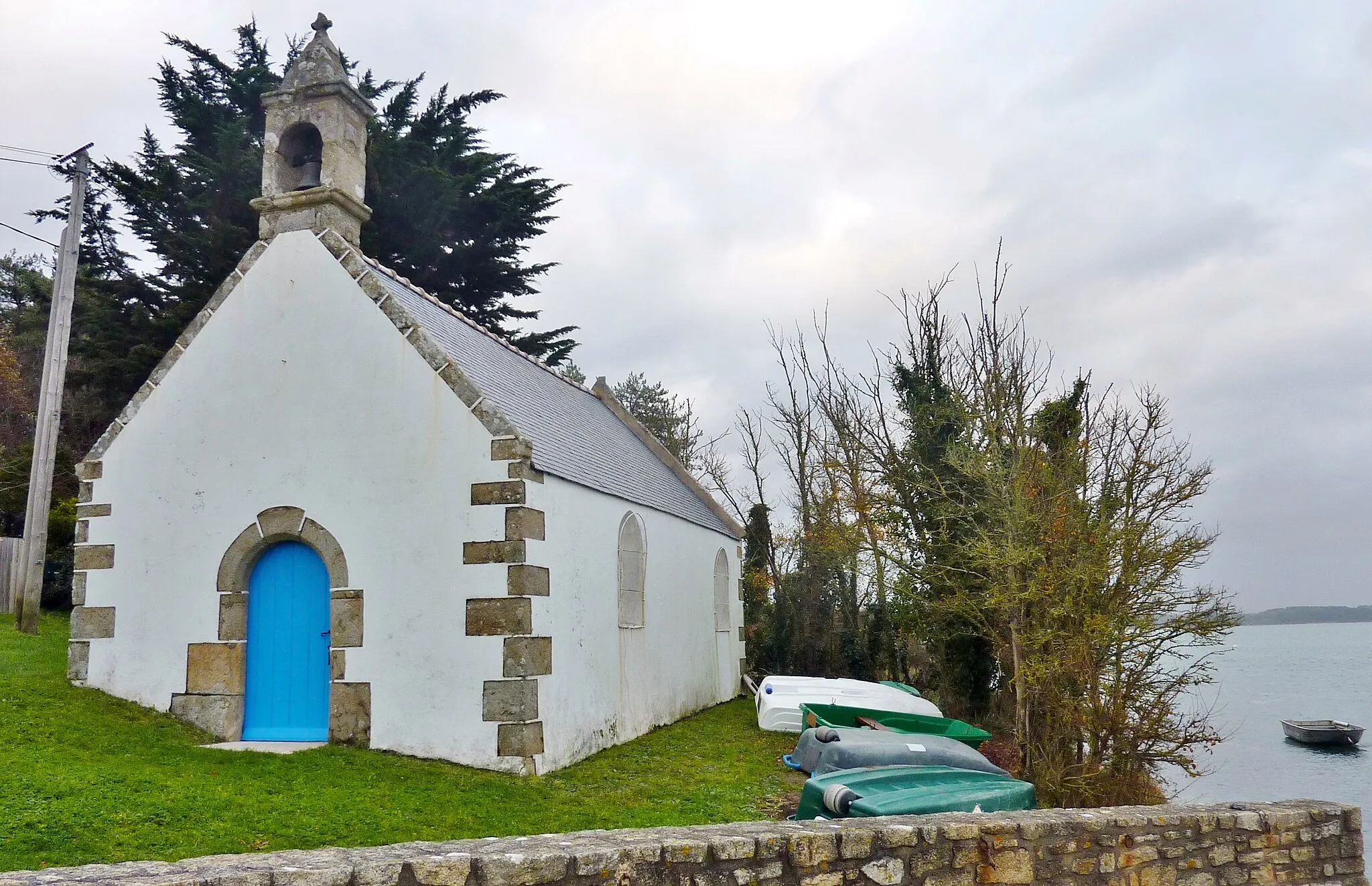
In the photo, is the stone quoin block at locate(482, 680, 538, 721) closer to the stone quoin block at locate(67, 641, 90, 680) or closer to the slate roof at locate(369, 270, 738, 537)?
the slate roof at locate(369, 270, 738, 537)

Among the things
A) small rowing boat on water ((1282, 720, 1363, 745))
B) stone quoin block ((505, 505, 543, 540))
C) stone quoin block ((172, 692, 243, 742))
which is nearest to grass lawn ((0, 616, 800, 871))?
stone quoin block ((172, 692, 243, 742))

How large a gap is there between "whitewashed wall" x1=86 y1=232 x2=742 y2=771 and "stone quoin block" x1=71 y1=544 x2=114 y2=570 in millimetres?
97

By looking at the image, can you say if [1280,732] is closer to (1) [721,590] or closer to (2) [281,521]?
(1) [721,590]

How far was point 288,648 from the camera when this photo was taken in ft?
33.3

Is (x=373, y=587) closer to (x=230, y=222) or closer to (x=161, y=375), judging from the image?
(x=161, y=375)

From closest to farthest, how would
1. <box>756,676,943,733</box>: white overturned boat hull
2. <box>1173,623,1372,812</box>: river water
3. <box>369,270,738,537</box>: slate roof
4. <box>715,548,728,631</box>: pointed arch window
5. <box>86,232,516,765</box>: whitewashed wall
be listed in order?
<box>86,232,516,765</box>: whitewashed wall
<box>369,270,738,537</box>: slate roof
<box>756,676,943,733</box>: white overturned boat hull
<box>715,548,728,631</box>: pointed arch window
<box>1173,623,1372,812</box>: river water

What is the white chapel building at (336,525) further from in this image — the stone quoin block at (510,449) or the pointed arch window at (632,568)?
the pointed arch window at (632,568)

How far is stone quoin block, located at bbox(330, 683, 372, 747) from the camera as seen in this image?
9.63 meters

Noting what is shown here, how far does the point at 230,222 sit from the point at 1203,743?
748 inches

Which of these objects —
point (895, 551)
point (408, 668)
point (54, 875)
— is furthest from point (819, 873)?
point (895, 551)

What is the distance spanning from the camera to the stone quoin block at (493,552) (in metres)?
9.45

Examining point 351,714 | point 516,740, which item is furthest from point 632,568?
point 351,714

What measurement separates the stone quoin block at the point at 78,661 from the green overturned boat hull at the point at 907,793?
323 inches

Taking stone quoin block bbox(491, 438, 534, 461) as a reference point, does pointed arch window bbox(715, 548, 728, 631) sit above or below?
below
